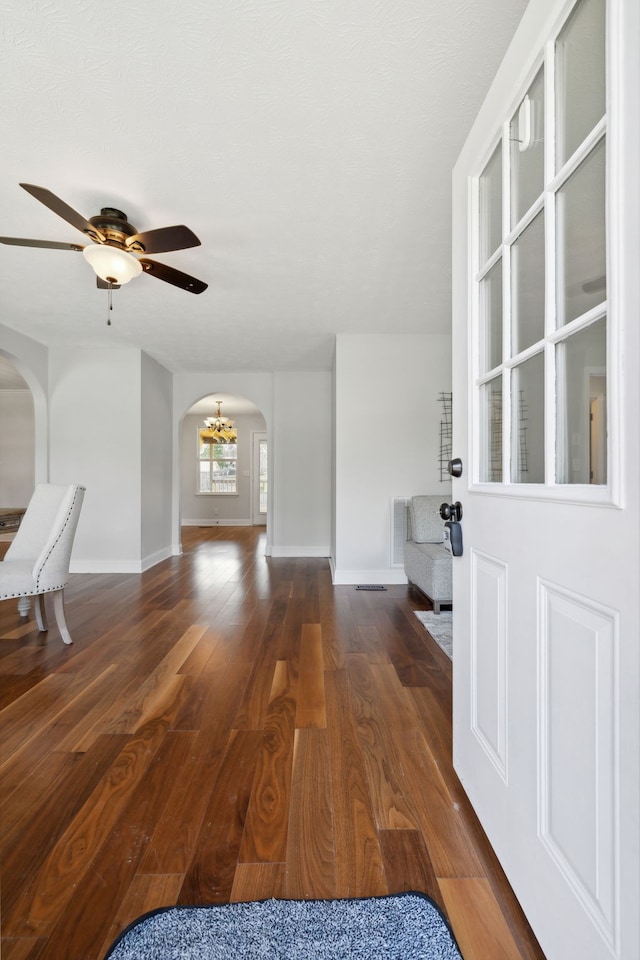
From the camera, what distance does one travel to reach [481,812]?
1.31 m

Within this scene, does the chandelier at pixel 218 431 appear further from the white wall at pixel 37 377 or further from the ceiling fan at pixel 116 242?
the ceiling fan at pixel 116 242

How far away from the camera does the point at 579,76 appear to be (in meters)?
0.88

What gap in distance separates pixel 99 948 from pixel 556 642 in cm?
117

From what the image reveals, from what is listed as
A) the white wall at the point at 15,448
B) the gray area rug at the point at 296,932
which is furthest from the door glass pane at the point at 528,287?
the white wall at the point at 15,448

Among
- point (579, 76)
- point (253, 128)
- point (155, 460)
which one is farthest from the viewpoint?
point (155, 460)

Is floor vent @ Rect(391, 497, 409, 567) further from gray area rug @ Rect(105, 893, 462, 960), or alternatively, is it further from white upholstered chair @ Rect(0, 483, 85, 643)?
gray area rug @ Rect(105, 893, 462, 960)

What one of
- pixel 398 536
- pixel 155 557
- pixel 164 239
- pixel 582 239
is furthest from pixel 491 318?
pixel 155 557

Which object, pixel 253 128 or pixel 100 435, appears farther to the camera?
pixel 100 435

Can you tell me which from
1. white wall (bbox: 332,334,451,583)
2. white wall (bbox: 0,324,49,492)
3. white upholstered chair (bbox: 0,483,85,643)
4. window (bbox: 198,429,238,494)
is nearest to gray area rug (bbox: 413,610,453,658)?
white wall (bbox: 332,334,451,583)

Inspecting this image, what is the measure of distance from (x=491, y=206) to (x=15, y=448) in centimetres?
997

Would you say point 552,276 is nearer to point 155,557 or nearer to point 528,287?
point 528,287

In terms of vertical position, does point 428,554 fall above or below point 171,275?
below

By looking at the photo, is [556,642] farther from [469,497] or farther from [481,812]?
[481,812]

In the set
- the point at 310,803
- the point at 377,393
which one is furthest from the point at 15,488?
the point at 310,803
